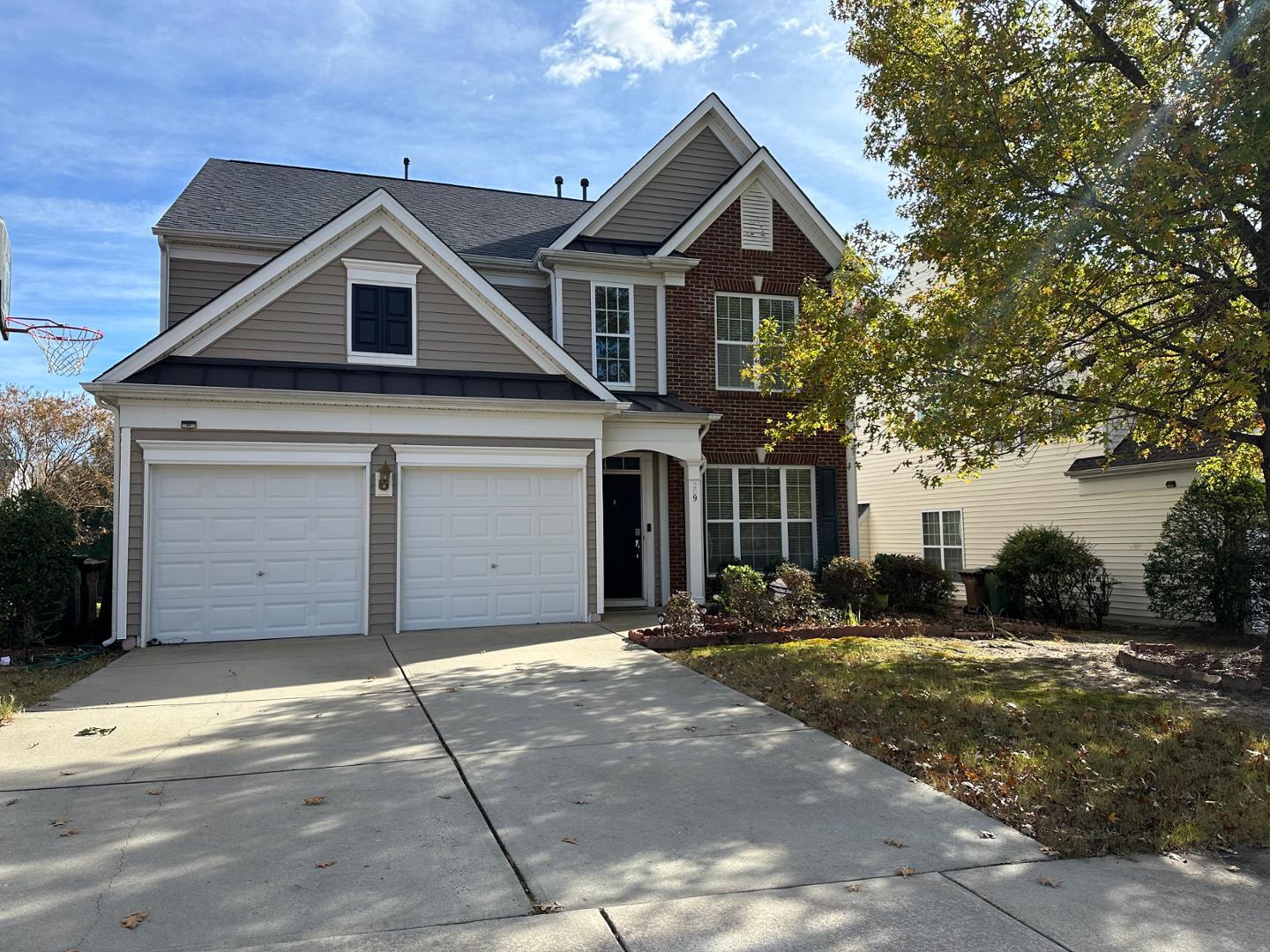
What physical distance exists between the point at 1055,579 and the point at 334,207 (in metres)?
14.7

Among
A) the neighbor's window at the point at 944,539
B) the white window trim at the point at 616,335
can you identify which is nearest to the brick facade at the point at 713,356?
the white window trim at the point at 616,335

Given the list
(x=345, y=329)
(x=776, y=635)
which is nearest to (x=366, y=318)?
(x=345, y=329)

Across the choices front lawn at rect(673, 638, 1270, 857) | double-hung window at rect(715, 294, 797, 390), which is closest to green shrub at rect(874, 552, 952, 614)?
double-hung window at rect(715, 294, 797, 390)

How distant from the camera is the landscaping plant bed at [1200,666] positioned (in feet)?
28.9

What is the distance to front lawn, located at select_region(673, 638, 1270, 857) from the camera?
197 inches

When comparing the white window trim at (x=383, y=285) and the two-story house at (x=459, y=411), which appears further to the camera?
the white window trim at (x=383, y=285)

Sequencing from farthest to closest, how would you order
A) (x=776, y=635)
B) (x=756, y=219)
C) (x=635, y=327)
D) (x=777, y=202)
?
(x=777, y=202)
(x=756, y=219)
(x=635, y=327)
(x=776, y=635)

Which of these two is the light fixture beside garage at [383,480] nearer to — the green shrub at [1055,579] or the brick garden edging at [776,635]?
the brick garden edging at [776,635]

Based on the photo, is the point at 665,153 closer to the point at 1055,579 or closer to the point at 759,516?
the point at 759,516

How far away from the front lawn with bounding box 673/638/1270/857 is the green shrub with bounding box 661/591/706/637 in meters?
0.99

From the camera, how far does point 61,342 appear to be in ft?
52.3

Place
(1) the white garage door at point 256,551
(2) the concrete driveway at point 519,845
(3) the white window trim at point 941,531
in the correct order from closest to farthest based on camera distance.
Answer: (2) the concrete driveway at point 519,845 → (1) the white garage door at point 256,551 → (3) the white window trim at point 941,531

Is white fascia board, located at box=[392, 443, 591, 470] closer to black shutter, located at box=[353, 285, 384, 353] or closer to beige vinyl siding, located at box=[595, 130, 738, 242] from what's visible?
black shutter, located at box=[353, 285, 384, 353]

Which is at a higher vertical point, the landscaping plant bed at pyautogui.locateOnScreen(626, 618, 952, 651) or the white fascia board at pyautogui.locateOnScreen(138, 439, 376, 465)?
the white fascia board at pyautogui.locateOnScreen(138, 439, 376, 465)
